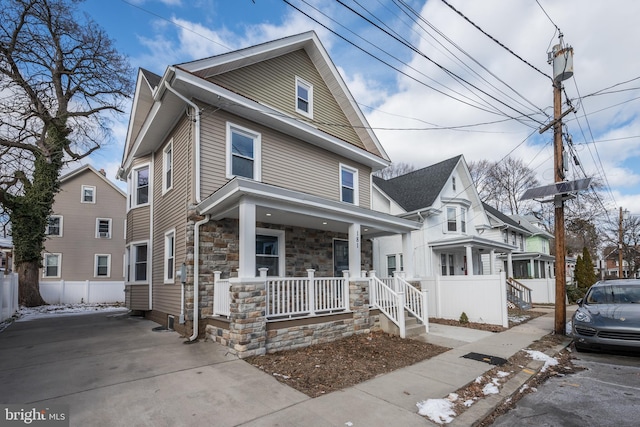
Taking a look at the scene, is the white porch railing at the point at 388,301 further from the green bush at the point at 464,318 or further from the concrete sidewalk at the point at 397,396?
the green bush at the point at 464,318

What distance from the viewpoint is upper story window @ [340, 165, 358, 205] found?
459 inches

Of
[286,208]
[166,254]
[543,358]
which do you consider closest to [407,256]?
[543,358]

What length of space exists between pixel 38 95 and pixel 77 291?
10.2 meters

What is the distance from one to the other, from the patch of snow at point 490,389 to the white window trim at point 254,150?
6633 millimetres

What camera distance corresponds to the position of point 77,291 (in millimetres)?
18359

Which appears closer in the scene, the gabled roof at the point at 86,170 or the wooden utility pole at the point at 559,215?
the wooden utility pole at the point at 559,215

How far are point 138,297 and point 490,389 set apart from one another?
33.6 ft

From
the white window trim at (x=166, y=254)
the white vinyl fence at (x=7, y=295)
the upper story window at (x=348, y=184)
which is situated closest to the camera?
the white window trim at (x=166, y=254)

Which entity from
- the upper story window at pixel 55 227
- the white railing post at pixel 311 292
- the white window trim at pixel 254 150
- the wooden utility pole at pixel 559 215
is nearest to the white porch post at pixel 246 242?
the white railing post at pixel 311 292

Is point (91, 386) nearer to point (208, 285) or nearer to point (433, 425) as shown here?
point (208, 285)

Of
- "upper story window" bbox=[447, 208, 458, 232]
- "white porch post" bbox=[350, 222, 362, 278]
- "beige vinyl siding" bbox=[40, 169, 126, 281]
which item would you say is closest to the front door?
"white porch post" bbox=[350, 222, 362, 278]

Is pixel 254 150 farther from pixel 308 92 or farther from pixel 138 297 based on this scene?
pixel 138 297

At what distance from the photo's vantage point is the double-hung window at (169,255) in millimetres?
8906

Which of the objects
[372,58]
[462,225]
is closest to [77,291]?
[372,58]
